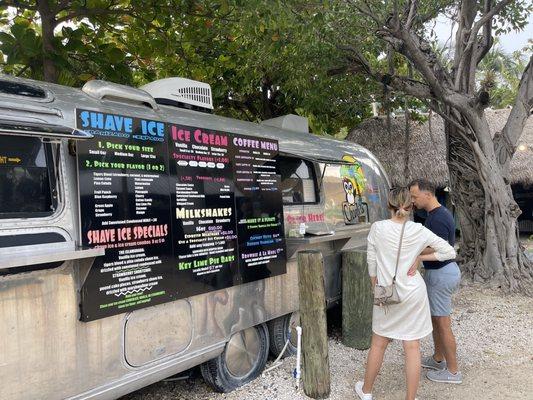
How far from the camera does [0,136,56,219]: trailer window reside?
263 cm

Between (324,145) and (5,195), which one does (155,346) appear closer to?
(5,195)

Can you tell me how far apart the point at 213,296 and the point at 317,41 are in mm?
5352

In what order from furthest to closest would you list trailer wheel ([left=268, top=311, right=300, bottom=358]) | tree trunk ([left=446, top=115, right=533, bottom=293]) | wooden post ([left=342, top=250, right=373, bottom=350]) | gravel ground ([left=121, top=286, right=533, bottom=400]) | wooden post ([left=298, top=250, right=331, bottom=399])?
tree trunk ([left=446, top=115, right=533, bottom=293]), wooden post ([left=342, top=250, right=373, bottom=350]), trailer wheel ([left=268, top=311, right=300, bottom=358]), gravel ground ([left=121, top=286, right=533, bottom=400]), wooden post ([left=298, top=250, right=331, bottom=399])

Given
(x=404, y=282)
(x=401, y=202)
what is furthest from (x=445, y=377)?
(x=401, y=202)

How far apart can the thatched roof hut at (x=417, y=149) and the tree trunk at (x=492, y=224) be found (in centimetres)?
430

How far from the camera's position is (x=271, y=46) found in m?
7.37

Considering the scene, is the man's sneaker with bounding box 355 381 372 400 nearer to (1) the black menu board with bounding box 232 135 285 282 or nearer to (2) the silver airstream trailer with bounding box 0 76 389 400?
(2) the silver airstream trailer with bounding box 0 76 389 400

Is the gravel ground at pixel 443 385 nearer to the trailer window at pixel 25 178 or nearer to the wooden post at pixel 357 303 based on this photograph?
the wooden post at pixel 357 303

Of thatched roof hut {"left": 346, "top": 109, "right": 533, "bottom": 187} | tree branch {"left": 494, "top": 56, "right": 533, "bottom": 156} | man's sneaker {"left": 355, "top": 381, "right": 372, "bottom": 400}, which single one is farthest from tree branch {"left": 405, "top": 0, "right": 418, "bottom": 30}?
thatched roof hut {"left": 346, "top": 109, "right": 533, "bottom": 187}

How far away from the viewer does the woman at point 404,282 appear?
3.63m

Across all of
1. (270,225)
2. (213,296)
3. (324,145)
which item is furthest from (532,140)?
(213,296)

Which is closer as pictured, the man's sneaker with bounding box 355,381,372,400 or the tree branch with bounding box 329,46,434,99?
the man's sneaker with bounding box 355,381,372,400

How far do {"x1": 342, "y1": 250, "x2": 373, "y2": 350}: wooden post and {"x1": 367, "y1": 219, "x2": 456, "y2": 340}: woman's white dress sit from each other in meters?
1.58

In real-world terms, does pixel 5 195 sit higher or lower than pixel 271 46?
lower
